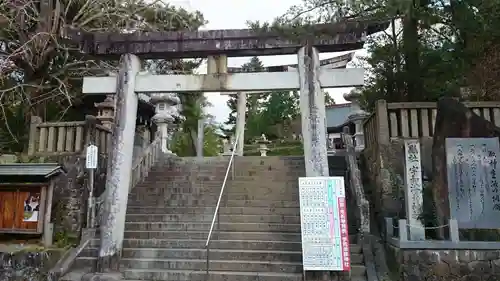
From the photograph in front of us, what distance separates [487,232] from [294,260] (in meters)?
3.44

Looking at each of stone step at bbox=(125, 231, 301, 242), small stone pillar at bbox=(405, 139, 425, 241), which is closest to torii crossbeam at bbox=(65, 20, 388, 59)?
small stone pillar at bbox=(405, 139, 425, 241)

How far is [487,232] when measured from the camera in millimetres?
6945

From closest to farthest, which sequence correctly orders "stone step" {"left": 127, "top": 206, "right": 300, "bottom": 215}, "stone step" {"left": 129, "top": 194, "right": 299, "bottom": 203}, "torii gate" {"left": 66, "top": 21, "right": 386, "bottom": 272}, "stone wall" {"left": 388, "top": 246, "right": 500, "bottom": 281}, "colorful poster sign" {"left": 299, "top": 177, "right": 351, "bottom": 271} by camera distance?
"stone wall" {"left": 388, "top": 246, "right": 500, "bottom": 281}
"colorful poster sign" {"left": 299, "top": 177, "right": 351, "bottom": 271}
"torii gate" {"left": 66, "top": 21, "right": 386, "bottom": 272}
"stone step" {"left": 127, "top": 206, "right": 300, "bottom": 215}
"stone step" {"left": 129, "top": 194, "right": 299, "bottom": 203}

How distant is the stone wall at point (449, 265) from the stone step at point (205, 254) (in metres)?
1.87

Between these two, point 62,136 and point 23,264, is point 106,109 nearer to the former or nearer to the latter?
point 62,136

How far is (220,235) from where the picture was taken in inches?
314

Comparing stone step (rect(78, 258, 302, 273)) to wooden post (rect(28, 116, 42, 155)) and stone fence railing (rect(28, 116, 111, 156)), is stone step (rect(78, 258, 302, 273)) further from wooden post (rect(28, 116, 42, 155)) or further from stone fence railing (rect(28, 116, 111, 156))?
wooden post (rect(28, 116, 42, 155))

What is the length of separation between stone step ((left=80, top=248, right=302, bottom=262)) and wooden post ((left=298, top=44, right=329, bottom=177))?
1649 mm

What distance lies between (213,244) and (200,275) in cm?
94

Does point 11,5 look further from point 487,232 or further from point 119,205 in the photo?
point 487,232

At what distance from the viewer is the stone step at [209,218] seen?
850 centimetres

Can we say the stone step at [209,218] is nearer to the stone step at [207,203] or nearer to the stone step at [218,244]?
the stone step at [207,203]

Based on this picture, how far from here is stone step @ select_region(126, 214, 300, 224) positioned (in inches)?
335

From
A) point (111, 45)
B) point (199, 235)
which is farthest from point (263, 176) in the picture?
point (111, 45)
